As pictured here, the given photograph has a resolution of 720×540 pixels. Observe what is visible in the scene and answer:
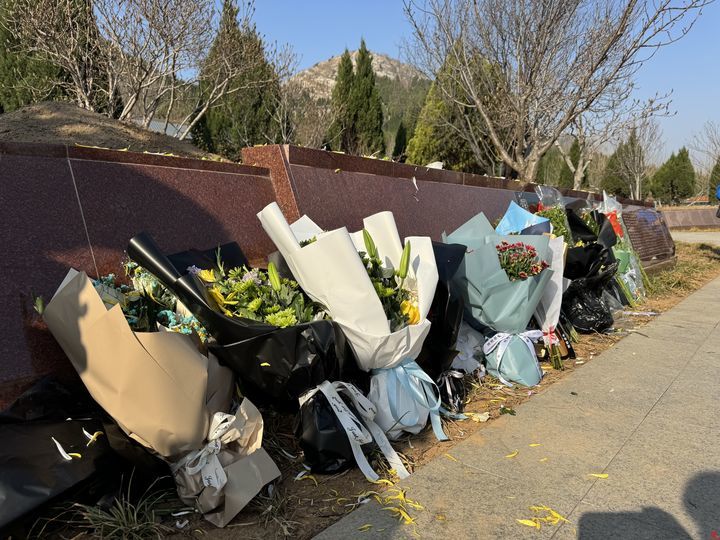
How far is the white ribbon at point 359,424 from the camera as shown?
246 centimetres

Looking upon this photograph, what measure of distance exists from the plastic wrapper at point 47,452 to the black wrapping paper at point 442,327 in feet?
5.93

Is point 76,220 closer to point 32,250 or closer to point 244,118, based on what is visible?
point 32,250

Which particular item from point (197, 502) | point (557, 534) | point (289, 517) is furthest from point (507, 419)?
point (197, 502)

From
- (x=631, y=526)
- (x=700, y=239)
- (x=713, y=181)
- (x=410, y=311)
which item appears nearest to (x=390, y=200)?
(x=410, y=311)

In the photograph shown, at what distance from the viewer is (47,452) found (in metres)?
1.99

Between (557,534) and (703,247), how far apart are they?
15430 mm

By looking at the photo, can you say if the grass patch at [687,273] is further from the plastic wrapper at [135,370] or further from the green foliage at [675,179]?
the green foliage at [675,179]

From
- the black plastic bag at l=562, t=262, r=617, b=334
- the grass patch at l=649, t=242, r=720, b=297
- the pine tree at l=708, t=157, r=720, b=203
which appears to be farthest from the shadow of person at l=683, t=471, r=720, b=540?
the pine tree at l=708, t=157, r=720, b=203

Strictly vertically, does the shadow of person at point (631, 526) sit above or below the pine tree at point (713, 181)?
below

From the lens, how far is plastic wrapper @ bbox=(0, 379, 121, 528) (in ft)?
5.98

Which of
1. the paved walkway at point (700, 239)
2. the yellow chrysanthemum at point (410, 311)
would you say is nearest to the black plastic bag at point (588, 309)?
the yellow chrysanthemum at point (410, 311)

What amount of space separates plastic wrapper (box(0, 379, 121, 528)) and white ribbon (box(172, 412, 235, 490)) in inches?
11.9

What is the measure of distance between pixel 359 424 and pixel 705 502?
1540 mm

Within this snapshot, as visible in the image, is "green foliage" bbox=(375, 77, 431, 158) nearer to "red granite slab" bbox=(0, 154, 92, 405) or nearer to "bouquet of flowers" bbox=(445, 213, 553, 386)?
"bouquet of flowers" bbox=(445, 213, 553, 386)
